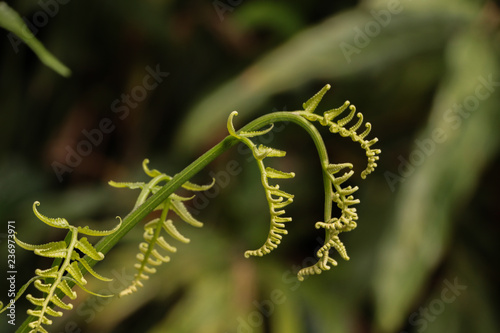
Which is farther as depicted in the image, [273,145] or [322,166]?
[273,145]

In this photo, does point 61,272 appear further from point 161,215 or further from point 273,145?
point 273,145

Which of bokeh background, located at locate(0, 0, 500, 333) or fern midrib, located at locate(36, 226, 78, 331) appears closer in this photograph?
→ fern midrib, located at locate(36, 226, 78, 331)

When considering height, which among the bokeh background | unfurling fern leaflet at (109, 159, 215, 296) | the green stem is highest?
the green stem

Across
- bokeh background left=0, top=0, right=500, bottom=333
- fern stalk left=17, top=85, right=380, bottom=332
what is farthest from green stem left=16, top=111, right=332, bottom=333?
bokeh background left=0, top=0, right=500, bottom=333

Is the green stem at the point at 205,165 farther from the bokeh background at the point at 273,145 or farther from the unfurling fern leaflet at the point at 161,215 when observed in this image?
the bokeh background at the point at 273,145

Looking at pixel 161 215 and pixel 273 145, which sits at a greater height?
pixel 161 215

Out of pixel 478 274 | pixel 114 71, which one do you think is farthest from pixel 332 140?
pixel 114 71

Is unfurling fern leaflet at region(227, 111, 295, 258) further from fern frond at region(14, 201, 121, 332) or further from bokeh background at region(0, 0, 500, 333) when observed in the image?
bokeh background at region(0, 0, 500, 333)

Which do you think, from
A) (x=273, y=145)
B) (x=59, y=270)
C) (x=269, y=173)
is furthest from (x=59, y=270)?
(x=273, y=145)
